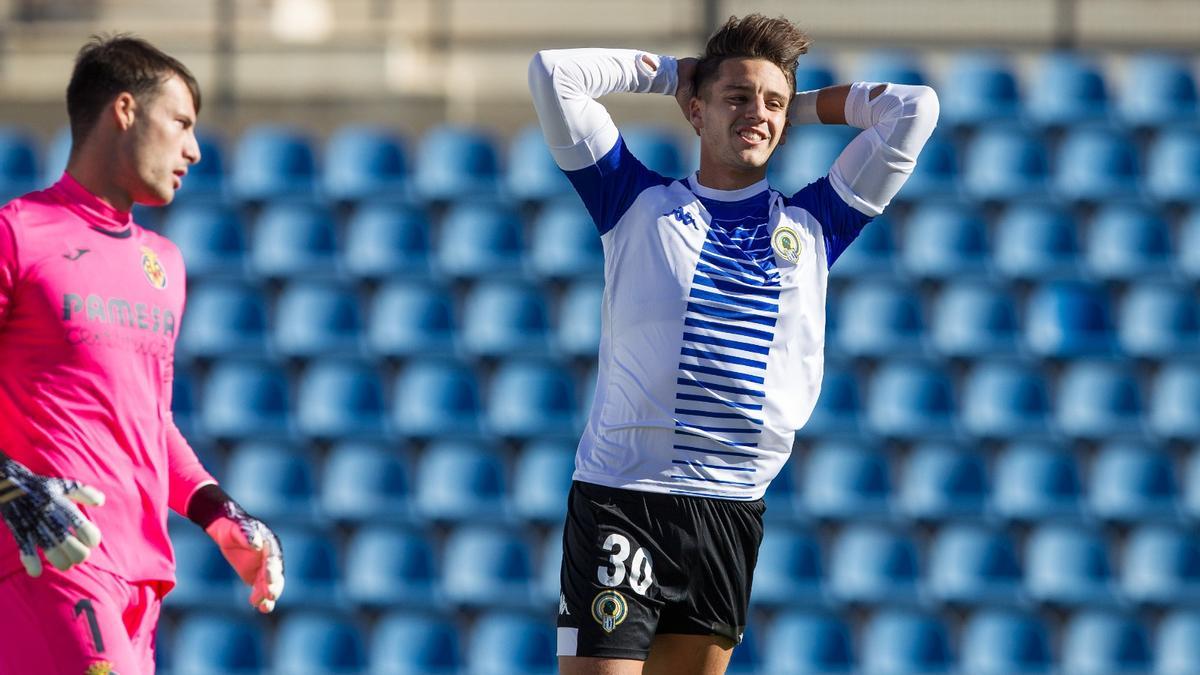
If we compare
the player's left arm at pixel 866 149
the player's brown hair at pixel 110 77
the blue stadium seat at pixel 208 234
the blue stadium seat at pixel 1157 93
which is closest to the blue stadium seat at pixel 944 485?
the blue stadium seat at pixel 1157 93

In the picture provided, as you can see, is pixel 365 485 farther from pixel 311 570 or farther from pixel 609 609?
pixel 609 609

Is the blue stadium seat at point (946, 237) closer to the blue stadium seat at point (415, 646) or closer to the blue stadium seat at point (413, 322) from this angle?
the blue stadium seat at point (413, 322)

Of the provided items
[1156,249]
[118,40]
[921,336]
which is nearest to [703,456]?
[118,40]

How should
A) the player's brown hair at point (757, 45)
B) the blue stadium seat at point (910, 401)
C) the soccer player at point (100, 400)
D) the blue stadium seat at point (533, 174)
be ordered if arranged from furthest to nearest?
the blue stadium seat at point (533, 174), the blue stadium seat at point (910, 401), the player's brown hair at point (757, 45), the soccer player at point (100, 400)

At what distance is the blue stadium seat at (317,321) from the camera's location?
720 centimetres

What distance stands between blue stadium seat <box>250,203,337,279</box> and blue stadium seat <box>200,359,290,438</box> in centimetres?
50

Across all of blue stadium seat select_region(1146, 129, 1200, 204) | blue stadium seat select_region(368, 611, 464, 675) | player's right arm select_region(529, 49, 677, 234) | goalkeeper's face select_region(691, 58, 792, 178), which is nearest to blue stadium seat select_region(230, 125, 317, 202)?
blue stadium seat select_region(368, 611, 464, 675)

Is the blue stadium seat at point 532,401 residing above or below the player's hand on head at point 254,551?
below

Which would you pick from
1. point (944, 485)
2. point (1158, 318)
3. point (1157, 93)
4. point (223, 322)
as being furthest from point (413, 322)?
point (1157, 93)

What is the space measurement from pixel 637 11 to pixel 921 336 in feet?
7.88

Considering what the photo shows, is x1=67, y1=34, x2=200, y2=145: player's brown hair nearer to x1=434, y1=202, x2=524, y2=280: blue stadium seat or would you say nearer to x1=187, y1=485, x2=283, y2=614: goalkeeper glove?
x1=187, y1=485, x2=283, y2=614: goalkeeper glove

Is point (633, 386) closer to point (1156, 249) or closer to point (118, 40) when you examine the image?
point (118, 40)

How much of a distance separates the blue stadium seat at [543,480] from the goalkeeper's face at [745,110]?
158 inches

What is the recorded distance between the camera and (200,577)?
271 inches
